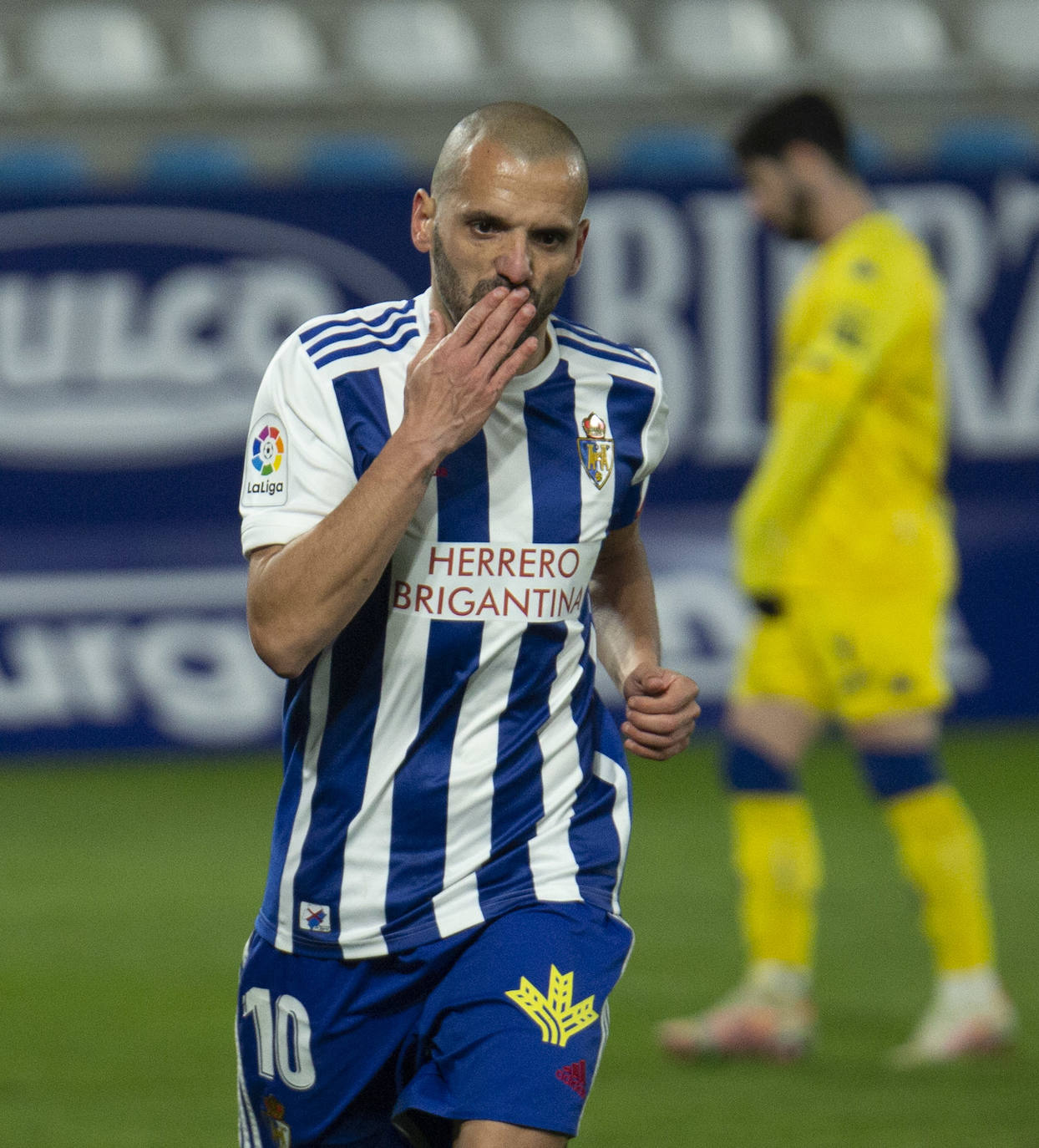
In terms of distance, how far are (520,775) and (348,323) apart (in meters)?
0.59

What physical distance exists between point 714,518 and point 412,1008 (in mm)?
6081

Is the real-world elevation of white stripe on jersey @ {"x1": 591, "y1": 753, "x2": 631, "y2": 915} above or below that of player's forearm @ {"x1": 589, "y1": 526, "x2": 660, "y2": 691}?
below

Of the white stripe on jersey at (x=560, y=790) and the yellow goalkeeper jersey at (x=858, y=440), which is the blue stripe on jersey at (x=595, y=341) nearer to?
the white stripe on jersey at (x=560, y=790)

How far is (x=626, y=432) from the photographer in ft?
8.30

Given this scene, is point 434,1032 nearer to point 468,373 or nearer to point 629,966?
point 468,373

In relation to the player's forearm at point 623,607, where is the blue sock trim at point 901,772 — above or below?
below

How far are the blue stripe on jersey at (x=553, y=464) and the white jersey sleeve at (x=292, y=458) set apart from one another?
243mm

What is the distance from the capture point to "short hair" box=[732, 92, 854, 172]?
4.47 meters

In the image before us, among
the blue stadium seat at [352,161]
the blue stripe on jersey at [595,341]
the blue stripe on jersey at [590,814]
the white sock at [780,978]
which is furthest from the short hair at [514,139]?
the blue stadium seat at [352,161]

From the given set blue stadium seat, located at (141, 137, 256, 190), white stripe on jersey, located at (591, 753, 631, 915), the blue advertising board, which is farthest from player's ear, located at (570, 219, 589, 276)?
blue stadium seat, located at (141, 137, 256, 190)

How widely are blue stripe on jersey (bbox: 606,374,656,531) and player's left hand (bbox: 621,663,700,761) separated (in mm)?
237

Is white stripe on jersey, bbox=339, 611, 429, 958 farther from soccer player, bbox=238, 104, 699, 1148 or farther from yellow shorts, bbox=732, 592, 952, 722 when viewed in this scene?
yellow shorts, bbox=732, 592, 952, 722

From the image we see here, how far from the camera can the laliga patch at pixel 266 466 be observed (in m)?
2.31

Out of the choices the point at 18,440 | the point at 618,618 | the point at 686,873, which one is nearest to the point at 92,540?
the point at 18,440
